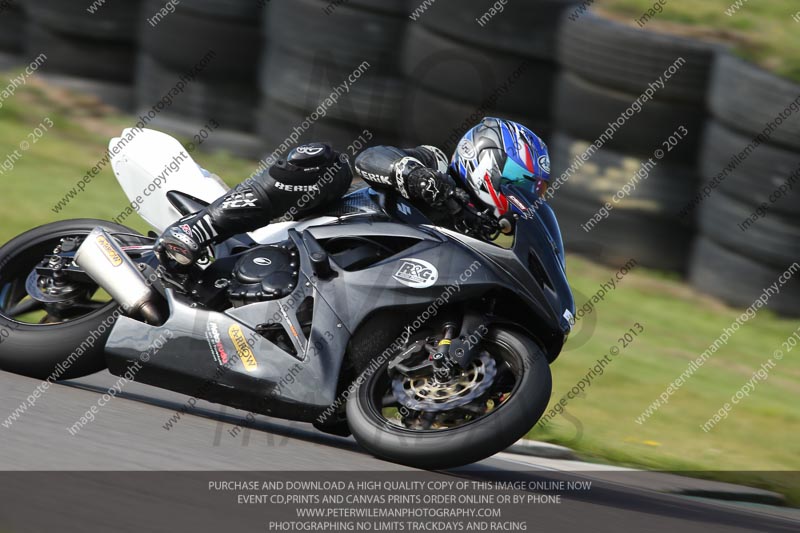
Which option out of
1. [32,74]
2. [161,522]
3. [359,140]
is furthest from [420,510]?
[32,74]

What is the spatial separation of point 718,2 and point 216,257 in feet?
21.2

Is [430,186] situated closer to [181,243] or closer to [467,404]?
[467,404]

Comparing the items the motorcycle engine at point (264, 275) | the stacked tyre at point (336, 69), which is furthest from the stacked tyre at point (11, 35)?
the motorcycle engine at point (264, 275)

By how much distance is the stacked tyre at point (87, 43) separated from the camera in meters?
12.0

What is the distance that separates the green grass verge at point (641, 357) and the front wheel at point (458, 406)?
0.67 m

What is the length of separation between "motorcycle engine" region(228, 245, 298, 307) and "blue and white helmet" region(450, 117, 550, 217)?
810mm

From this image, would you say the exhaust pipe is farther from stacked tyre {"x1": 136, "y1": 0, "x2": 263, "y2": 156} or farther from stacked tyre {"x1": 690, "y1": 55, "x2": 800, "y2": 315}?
stacked tyre {"x1": 136, "y1": 0, "x2": 263, "y2": 156}

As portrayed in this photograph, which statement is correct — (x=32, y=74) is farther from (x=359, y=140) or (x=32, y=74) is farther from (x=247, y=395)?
(x=247, y=395)

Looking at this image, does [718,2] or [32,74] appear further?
[32,74]

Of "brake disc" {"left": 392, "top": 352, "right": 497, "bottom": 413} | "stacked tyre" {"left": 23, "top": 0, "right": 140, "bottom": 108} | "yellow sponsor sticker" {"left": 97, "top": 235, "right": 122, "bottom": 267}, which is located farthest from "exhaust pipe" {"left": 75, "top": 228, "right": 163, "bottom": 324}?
"stacked tyre" {"left": 23, "top": 0, "right": 140, "bottom": 108}

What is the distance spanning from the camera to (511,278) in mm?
4348

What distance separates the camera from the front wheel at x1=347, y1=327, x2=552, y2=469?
161 inches

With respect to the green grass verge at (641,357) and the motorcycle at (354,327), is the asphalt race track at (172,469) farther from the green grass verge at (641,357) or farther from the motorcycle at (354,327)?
the green grass verge at (641,357)

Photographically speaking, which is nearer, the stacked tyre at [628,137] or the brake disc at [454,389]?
the brake disc at [454,389]
